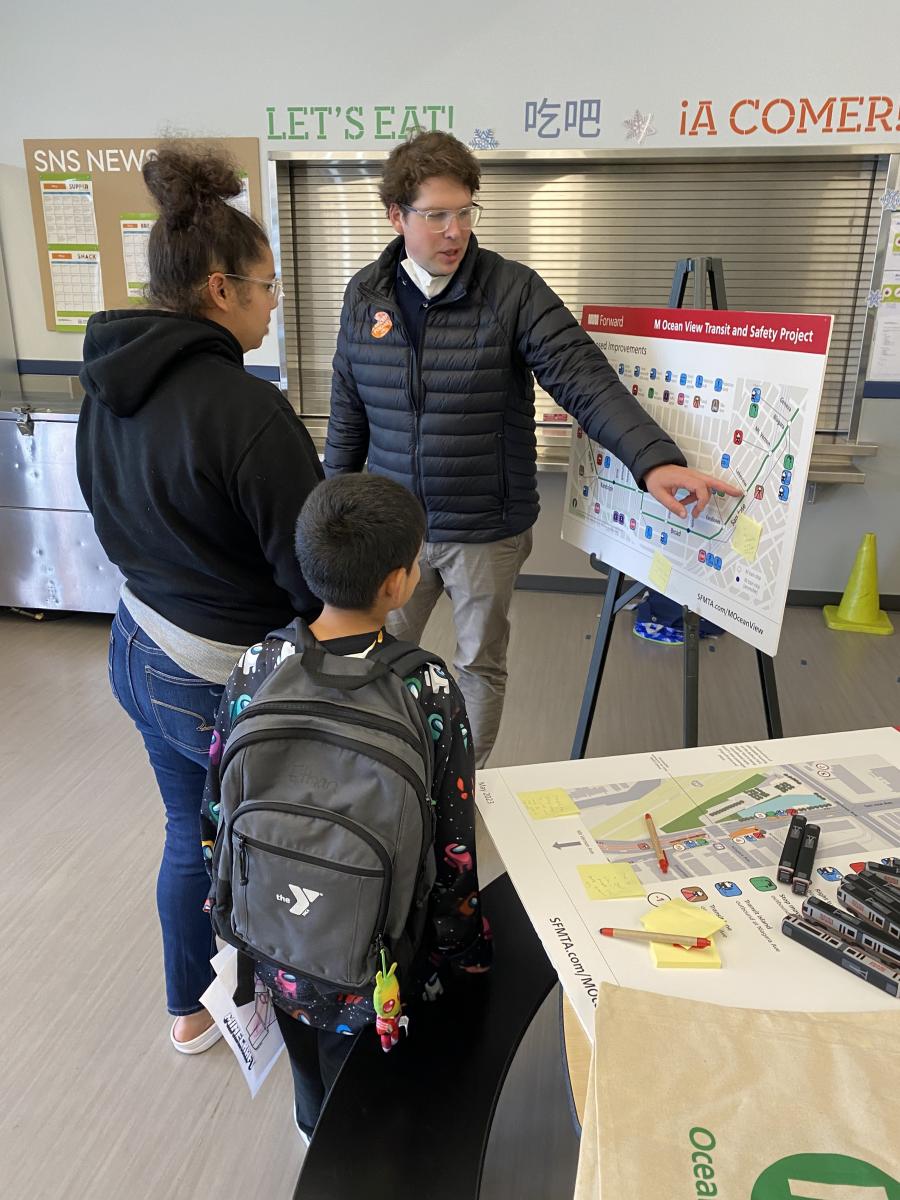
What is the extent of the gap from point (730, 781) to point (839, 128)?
10.1ft

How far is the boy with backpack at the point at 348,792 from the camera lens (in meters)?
0.90

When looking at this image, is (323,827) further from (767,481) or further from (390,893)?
(767,481)

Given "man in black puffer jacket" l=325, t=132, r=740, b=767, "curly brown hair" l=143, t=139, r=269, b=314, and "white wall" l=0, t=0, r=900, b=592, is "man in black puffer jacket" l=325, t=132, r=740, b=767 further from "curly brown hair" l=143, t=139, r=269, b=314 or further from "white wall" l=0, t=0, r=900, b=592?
"white wall" l=0, t=0, r=900, b=592

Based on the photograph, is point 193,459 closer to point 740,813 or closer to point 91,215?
point 740,813

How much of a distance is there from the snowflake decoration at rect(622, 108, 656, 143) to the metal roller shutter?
0.40ft

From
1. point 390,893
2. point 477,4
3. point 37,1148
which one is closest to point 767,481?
point 390,893

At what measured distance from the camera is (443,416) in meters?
1.83

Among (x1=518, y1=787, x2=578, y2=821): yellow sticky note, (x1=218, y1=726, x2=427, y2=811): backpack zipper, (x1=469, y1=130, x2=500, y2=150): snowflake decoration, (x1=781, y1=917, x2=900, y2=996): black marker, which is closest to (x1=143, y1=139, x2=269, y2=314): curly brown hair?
(x1=218, y1=726, x2=427, y2=811): backpack zipper

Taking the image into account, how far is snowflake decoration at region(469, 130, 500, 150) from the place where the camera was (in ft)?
10.9

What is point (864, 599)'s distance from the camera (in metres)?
3.62

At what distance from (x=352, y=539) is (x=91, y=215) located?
3.46 meters

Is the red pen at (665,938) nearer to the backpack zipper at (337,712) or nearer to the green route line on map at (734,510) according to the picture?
the backpack zipper at (337,712)

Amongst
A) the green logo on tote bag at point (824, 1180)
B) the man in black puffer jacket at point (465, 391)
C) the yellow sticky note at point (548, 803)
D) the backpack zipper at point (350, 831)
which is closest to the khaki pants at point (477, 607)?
the man in black puffer jacket at point (465, 391)

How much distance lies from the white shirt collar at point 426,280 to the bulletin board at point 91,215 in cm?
207
